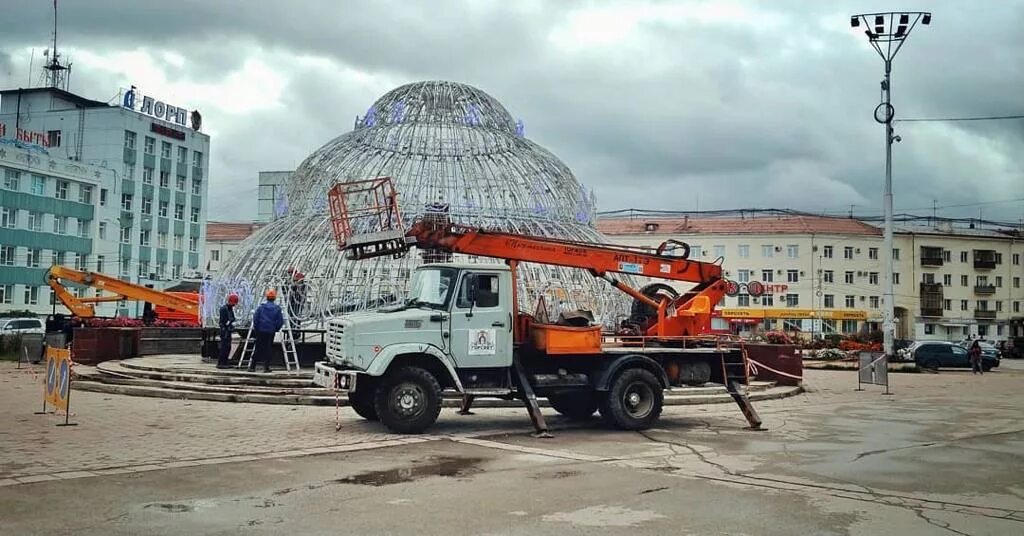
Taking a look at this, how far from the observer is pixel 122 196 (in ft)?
219

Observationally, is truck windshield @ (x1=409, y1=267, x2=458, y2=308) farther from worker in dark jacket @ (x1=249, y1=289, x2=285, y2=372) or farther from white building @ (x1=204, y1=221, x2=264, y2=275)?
white building @ (x1=204, y1=221, x2=264, y2=275)

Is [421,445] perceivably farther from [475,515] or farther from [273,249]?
[273,249]

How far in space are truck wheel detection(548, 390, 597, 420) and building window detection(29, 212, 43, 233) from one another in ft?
170

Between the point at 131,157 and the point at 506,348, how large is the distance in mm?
61988

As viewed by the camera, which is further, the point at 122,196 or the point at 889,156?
the point at 122,196

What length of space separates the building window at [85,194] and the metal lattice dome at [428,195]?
39926mm

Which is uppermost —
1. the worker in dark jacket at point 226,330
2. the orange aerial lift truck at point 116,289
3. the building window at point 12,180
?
the building window at point 12,180

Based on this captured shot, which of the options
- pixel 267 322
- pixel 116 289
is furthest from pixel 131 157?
pixel 267 322

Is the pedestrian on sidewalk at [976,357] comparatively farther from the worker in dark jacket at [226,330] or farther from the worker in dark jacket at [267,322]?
the worker in dark jacket at [226,330]

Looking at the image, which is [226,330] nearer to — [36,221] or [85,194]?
[36,221]

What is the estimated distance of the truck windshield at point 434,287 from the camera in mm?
13406

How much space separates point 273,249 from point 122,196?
47.5m

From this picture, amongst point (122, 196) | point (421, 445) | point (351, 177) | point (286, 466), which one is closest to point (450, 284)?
point (421, 445)

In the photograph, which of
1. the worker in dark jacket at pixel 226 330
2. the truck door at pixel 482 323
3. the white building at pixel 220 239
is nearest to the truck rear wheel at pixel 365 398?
the truck door at pixel 482 323
